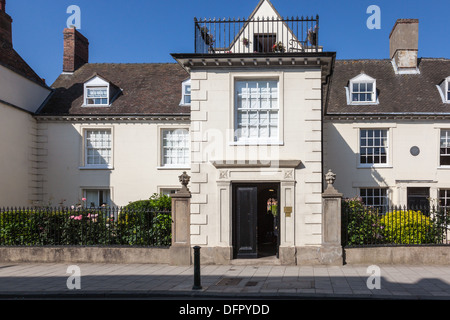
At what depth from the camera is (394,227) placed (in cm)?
1344

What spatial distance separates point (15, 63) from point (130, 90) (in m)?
5.86

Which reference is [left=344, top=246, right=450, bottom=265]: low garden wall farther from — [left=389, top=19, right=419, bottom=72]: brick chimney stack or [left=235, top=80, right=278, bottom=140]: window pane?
[left=389, top=19, right=419, bottom=72]: brick chimney stack

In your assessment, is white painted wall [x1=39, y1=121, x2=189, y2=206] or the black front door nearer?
the black front door

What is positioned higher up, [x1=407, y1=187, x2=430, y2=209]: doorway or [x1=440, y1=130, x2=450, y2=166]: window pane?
[x1=440, y1=130, x2=450, y2=166]: window pane

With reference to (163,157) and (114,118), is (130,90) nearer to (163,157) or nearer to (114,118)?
(114,118)

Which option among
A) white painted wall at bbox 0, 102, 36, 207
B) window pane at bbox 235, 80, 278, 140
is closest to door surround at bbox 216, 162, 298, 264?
window pane at bbox 235, 80, 278, 140

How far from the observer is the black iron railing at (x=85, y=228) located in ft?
46.0

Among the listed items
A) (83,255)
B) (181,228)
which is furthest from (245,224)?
(83,255)

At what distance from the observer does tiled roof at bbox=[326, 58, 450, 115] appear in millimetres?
22234

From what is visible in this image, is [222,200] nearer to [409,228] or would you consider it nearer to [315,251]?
[315,251]

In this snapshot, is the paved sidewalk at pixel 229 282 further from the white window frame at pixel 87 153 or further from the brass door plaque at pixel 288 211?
the white window frame at pixel 87 153

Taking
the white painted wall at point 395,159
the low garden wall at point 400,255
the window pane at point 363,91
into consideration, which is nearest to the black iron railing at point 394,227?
the low garden wall at point 400,255

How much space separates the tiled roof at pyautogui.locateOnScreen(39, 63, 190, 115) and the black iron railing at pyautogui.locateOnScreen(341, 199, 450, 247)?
11.0 m

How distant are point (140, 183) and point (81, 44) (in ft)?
34.8
